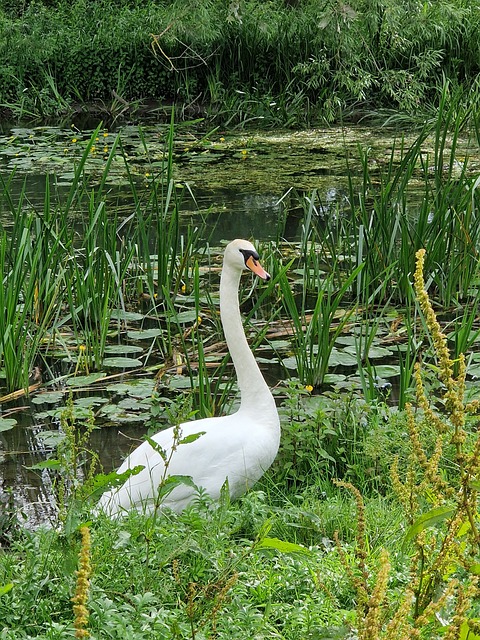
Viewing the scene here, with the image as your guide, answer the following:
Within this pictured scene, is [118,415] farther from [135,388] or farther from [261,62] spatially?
[261,62]

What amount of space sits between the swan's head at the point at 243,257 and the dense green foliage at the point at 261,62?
740cm

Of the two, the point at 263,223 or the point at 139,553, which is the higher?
the point at 139,553

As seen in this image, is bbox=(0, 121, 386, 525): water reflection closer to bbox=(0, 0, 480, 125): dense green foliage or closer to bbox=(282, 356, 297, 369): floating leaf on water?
bbox=(282, 356, 297, 369): floating leaf on water

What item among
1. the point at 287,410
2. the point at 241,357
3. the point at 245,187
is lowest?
the point at 245,187

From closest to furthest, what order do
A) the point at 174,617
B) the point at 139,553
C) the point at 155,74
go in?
the point at 174,617, the point at 139,553, the point at 155,74

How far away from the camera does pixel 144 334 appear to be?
535 centimetres

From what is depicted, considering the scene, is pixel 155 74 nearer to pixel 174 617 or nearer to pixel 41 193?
pixel 41 193

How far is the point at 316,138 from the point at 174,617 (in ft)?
30.3

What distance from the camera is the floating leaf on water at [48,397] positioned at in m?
4.71

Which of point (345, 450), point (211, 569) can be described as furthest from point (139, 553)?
point (345, 450)

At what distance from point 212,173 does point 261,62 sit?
364 cm

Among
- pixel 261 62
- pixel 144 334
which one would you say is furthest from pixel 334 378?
pixel 261 62

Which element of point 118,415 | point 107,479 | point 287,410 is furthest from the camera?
point 118,415

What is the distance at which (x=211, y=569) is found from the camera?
2.62 metres
